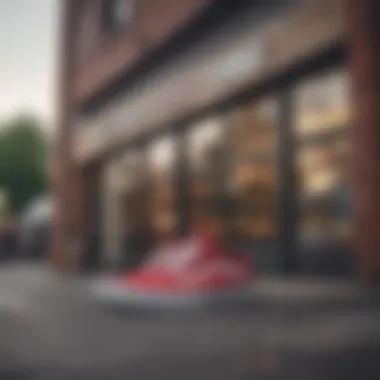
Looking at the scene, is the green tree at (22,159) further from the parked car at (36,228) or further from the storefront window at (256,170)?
the storefront window at (256,170)

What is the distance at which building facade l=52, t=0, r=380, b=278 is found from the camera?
0.54m

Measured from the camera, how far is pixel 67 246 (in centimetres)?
60

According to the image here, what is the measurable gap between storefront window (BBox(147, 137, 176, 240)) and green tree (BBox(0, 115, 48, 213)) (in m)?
0.09

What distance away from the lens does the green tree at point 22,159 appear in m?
0.52

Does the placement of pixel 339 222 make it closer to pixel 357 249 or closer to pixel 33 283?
pixel 357 249

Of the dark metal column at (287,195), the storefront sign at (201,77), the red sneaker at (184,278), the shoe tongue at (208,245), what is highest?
the storefront sign at (201,77)

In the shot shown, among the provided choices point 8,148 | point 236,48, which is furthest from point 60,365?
point 236,48

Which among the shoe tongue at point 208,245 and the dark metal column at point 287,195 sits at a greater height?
the dark metal column at point 287,195

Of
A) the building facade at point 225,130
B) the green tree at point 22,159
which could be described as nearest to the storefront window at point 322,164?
the building facade at point 225,130

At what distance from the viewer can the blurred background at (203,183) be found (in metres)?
0.54

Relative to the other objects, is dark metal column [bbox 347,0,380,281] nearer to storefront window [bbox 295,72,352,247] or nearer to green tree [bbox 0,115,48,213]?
storefront window [bbox 295,72,352,247]

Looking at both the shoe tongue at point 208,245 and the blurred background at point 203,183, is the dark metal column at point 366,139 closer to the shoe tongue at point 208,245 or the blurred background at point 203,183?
the blurred background at point 203,183

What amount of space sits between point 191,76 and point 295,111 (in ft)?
0.31

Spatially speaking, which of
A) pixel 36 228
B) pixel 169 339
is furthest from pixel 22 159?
pixel 169 339
